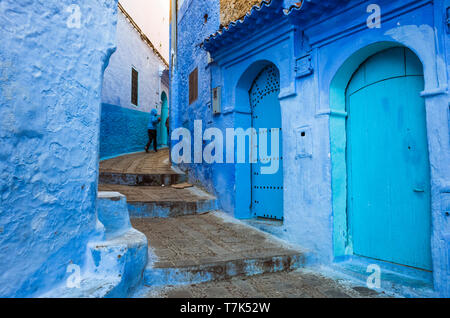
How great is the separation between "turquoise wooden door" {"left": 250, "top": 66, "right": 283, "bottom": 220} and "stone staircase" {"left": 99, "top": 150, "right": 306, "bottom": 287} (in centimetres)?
53

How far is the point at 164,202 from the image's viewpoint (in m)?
5.11

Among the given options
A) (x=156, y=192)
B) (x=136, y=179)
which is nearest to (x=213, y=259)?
(x=156, y=192)

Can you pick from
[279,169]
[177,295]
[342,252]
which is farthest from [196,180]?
[177,295]

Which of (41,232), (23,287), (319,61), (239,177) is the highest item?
(319,61)

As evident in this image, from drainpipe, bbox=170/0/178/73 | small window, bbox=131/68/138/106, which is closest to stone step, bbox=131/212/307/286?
drainpipe, bbox=170/0/178/73

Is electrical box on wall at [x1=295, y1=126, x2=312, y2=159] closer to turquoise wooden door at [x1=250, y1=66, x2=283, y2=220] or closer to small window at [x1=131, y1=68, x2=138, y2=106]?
turquoise wooden door at [x1=250, y1=66, x2=283, y2=220]

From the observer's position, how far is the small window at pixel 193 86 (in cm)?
698

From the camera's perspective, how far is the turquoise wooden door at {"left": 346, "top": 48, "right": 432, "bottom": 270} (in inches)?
119

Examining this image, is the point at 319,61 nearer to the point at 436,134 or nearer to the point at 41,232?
the point at 436,134

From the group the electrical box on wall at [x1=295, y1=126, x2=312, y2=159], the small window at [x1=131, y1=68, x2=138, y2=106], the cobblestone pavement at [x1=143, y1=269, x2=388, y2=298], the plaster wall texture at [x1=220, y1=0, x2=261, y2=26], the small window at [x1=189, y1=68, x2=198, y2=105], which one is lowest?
the cobblestone pavement at [x1=143, y1=269, x2=388, y2=298]

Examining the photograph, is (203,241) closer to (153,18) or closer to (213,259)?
(213,259)

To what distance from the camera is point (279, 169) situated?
4824mm

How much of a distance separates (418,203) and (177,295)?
2.43m

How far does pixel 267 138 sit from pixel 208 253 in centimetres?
237
